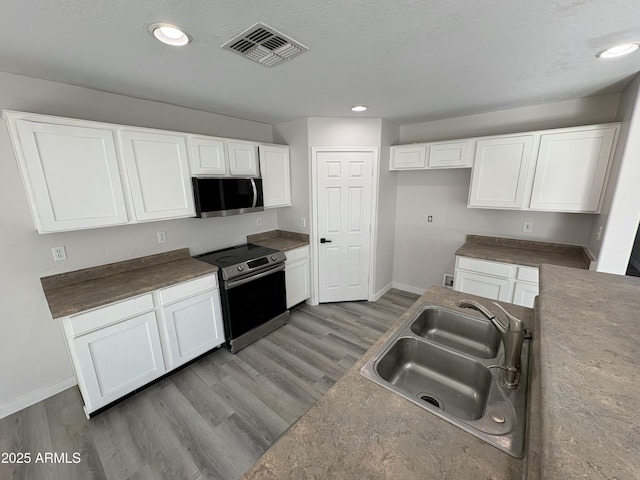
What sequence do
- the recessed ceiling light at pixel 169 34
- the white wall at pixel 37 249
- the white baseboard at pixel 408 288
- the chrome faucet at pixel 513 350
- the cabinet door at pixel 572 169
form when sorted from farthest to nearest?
the white baseboard at pixel 408 288, the cabinet door at pixel 572 169, the white wall at pixel 37 249, the recessed ceiling light at pixel 169 34, the chrome faucet at pixel 513 350

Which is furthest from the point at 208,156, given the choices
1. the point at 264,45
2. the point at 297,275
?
the point at 297,275

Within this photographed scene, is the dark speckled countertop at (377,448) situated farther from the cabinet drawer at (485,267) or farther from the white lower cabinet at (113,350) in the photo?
the cabinet drawer at (485,267)

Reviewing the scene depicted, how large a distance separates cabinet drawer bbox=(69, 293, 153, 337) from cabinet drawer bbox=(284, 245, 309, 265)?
1522 mm

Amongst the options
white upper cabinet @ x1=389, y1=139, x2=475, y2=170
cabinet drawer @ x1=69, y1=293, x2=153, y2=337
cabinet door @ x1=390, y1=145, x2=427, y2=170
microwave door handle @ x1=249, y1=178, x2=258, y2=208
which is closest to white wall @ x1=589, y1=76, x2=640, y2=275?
white upper cabinet @ x1=389, y1=139, x2=475, y2=170

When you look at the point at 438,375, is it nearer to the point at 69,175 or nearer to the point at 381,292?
the point at 381,292

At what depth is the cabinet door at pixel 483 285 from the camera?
2.66 meters

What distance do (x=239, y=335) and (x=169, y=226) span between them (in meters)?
1.35

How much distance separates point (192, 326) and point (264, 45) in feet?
7.55

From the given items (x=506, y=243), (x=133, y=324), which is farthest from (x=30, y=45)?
(x=506, y=243)

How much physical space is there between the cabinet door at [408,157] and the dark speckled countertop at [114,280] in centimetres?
261

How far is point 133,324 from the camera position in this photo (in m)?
2.01

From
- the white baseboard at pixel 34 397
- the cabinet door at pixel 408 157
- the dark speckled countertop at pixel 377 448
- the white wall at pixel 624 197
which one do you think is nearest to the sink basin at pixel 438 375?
the dark speckled countertop at pixel 377 448

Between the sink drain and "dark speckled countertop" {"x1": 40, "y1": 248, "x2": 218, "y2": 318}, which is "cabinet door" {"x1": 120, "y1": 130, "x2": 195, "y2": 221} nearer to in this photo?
"dark speckled countertop" {"x1": 40, "y1": 248, "x2": 218, "y2": 318}

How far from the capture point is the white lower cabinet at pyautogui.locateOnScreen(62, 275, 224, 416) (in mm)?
1815
